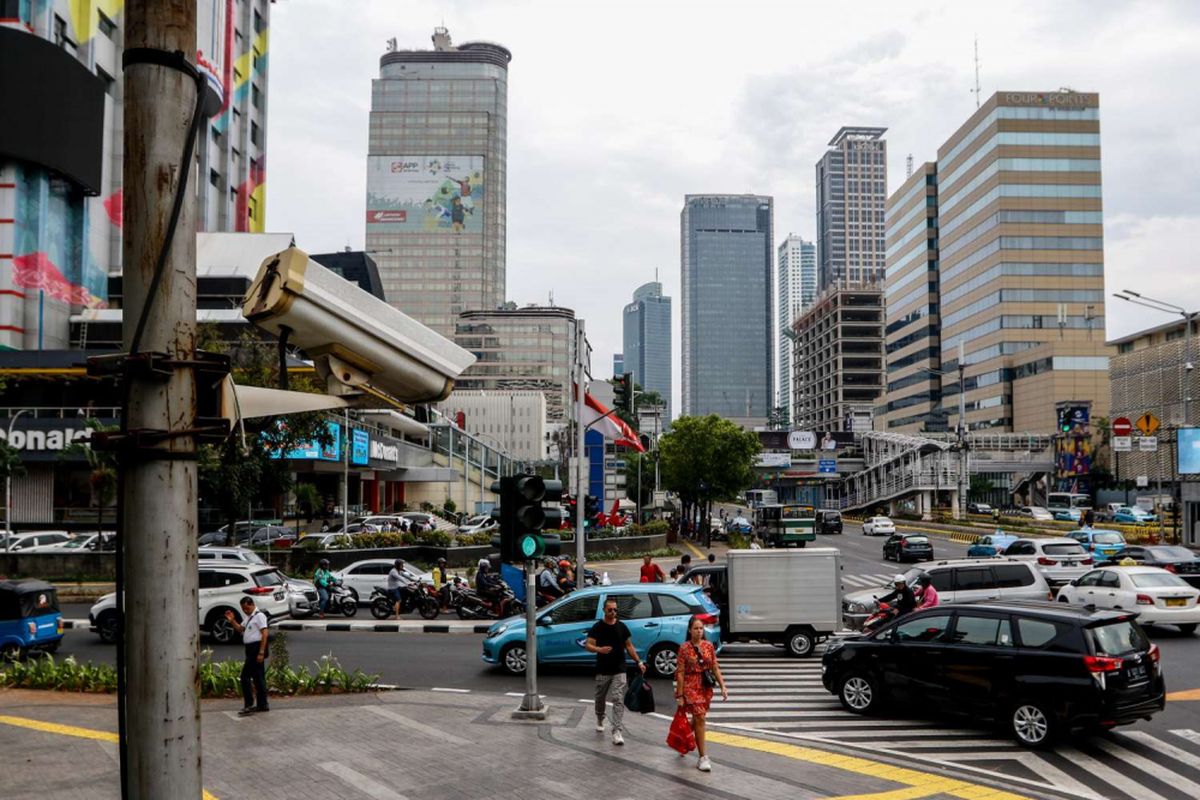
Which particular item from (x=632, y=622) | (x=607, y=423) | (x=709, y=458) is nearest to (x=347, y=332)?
(x=632, y=622)

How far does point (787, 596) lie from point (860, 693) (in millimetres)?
5585

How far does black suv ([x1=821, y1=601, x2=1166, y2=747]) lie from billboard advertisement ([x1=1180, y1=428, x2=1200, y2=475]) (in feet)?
143

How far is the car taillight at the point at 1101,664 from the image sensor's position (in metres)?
11.8

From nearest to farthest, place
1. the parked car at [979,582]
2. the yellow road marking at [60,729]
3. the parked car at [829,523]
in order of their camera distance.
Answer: the yellow road marking at [60,729]
the parked car at [979,582]
the parked car at [829,523]

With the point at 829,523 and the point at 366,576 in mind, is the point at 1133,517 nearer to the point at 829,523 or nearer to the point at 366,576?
the point at 829,523

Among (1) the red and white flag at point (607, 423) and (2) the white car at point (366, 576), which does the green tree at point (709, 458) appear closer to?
(1) the red and white flag at point (607, 423)

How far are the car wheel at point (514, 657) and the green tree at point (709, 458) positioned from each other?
43.9 m

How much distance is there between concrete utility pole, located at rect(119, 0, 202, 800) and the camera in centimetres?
366

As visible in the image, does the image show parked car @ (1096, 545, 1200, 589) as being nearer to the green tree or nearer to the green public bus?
the green public bus

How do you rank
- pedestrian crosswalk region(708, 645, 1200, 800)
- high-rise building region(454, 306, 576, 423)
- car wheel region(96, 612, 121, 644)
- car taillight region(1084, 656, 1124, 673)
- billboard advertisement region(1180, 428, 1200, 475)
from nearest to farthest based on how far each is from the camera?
1. pedestrian crosswalk region(708, 645, 1200, 800)
2. car taillight region(1084, 656, 1124, 673)
3. car wheel region(96, 612, 121, 644)
4. billboard advertisement region(1180, 428, 1200, 475)
5. high-rise building region(454, 306, 576, 423)

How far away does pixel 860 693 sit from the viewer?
14.2 metres

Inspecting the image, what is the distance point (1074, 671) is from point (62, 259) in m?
61.8

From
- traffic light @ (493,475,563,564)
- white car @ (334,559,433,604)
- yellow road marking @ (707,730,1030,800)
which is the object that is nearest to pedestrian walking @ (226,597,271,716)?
traffic light @ (493,475,563,564)

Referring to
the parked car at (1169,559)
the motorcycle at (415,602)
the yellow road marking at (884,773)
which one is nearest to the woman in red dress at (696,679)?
the yellow road marking at (884,773)
